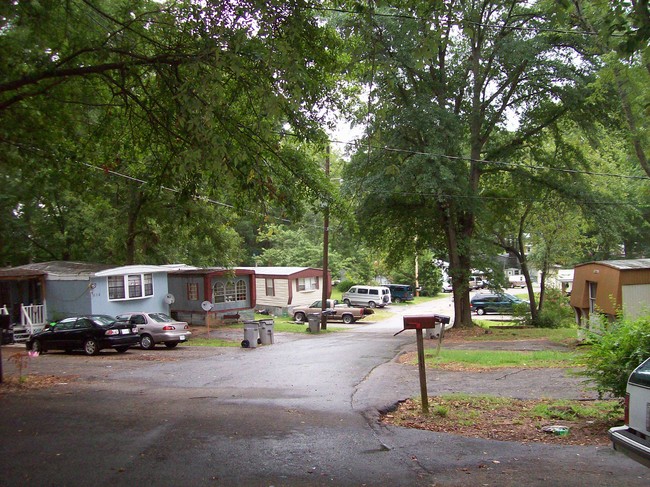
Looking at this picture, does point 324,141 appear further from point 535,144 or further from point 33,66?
point 535,144

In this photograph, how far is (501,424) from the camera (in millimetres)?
8156

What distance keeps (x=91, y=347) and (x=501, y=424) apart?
15.7 metres

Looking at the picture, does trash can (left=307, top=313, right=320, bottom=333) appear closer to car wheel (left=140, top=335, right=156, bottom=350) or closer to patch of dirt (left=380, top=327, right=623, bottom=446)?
car wheel (left=140, top=335, right=156, bottom=350)

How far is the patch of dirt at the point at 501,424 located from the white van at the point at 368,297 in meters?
36.5

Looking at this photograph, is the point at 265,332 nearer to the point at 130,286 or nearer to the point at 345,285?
the point at 130,286

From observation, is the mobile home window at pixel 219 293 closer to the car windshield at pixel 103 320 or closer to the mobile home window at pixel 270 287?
the mobile home window at pixel 270 287

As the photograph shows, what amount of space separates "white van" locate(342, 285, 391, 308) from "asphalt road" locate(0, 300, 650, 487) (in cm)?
3277

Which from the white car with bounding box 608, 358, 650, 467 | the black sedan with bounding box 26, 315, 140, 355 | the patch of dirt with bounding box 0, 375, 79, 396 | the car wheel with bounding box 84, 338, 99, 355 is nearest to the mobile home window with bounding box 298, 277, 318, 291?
the black sedan with bounding box 26, 315, 140, 355

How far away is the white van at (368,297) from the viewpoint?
4597cm

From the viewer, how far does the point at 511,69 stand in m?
24.0

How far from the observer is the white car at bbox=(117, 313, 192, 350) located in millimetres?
21750

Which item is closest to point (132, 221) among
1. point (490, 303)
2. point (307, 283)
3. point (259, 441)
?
point (307, 283)

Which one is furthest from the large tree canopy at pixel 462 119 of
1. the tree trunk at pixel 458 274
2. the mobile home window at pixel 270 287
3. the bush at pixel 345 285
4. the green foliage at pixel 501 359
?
the bush at pixel 345 285

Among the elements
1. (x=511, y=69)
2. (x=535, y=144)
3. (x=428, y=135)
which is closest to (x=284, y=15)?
(x=428, y=135)
